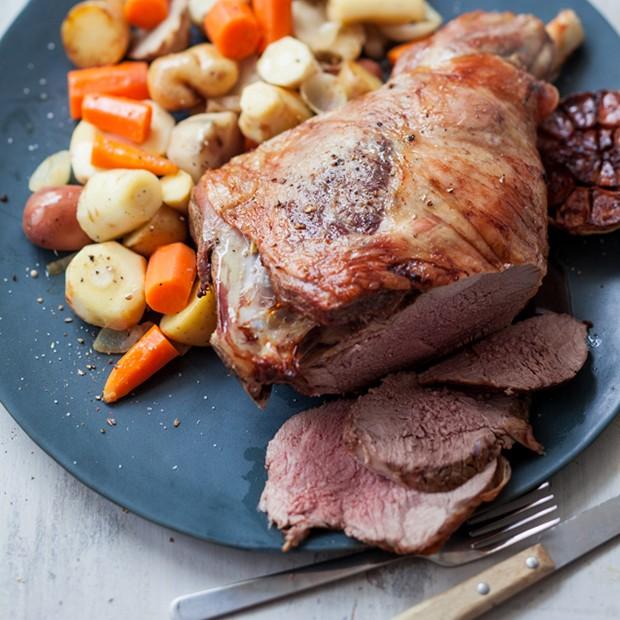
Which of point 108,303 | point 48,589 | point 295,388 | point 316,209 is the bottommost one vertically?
point 48,589

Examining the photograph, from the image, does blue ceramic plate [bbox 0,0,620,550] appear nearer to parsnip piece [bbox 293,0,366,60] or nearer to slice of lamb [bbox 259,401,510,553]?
slice of lamb [bbox 259,401,510,553]

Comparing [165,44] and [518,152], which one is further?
[165,44]

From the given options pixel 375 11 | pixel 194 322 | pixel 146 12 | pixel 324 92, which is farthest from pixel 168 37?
pixel 194 322

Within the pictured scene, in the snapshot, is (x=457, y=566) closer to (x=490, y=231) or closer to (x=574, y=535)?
(x=574, y=535)

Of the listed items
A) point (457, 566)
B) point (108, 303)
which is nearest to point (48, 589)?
point (108, 303)

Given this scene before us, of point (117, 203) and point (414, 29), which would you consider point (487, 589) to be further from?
point (414, 29)

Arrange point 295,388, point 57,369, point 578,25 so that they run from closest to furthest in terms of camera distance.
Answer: point 295,388
point 57,369
point 578,25

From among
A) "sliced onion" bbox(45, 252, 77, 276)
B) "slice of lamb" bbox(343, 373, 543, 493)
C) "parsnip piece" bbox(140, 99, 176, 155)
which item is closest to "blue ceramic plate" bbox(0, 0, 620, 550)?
"sliced onion" bbox(45, 252, 77, 276)
